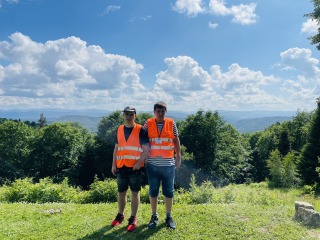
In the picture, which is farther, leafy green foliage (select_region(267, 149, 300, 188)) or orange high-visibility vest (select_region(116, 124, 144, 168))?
leafy green foliage (select_region(267, 149, 300, 188))

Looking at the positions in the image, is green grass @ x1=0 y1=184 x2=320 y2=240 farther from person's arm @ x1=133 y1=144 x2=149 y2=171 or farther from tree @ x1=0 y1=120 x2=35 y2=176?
tree @ x1=0 y1=120 x2=35 y2=176

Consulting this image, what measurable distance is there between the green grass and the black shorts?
108 centimetres

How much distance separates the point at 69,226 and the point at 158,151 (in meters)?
3.04

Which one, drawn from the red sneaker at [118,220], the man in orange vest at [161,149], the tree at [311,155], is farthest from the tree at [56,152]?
the man in orange vest at [161,149]

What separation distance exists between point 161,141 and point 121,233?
2.31 meters

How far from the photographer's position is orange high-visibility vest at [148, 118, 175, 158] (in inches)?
262

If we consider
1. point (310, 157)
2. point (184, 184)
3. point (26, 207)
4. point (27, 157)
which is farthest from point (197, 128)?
point (26, 207)

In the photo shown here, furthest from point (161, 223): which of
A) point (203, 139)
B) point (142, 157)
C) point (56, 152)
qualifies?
point (56, 152)

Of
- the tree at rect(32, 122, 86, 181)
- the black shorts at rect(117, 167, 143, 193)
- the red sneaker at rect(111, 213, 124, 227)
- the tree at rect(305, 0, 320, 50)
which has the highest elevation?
the tree at rect(305, 0, 320, 50)

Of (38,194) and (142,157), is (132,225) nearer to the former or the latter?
(142,157)

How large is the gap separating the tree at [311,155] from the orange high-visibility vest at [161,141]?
86.2ft


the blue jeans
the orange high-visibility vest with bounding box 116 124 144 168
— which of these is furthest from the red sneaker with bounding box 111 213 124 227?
the orange high-visibility vest with bounding box 116 124 144 168

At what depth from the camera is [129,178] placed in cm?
680

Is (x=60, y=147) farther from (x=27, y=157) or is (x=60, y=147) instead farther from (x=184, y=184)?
(x=184, y=184)
